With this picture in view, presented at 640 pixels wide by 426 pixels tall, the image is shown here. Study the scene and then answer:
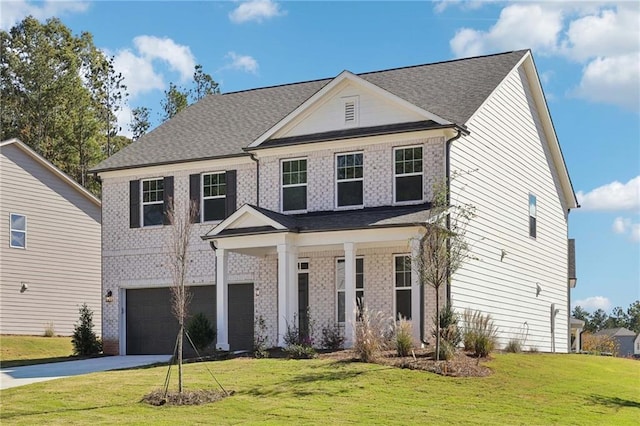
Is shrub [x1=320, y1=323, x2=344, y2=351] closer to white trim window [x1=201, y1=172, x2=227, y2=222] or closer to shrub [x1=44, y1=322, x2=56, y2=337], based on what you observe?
white trim window [x1=201, y1=172, x2=227, y2=222]

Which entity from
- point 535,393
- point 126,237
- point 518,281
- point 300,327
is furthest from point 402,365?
point 126,237

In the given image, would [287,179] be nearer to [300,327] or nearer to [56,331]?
[300,327]

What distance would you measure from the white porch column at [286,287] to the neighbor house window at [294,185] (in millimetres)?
2419

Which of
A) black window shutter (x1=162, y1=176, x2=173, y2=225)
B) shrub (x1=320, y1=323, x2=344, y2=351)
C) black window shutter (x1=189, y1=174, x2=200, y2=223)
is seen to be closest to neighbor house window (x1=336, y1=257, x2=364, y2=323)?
shrub (x1=320, y1=323, x2=344, y2=351)

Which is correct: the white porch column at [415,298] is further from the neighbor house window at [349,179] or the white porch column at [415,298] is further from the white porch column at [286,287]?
the neighbor house window at [349,179]

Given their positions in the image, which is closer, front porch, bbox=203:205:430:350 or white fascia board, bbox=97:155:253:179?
front porch, bbox=203:205:430:350

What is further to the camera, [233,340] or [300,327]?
[233,340]

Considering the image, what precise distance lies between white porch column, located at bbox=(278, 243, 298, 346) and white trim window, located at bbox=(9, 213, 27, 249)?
14973 millimetres

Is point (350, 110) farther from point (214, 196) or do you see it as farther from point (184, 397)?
point (184, 397)

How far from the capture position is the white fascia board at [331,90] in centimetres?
2380

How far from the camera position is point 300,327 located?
956 inches

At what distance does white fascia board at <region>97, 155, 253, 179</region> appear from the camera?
2719 cm

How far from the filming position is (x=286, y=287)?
2325 centimetres

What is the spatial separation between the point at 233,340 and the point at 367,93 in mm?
8338
